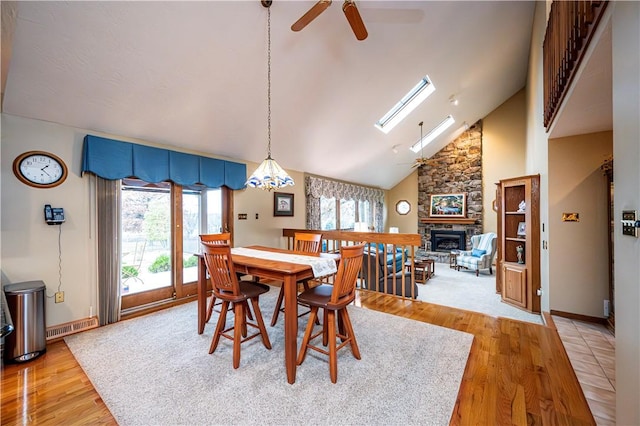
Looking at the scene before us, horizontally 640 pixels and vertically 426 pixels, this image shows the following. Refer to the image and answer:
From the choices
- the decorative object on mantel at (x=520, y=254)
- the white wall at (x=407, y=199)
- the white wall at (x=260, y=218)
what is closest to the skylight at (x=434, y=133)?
the white wall at (x=407, y=199)

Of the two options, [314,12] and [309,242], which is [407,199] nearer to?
[309,242]

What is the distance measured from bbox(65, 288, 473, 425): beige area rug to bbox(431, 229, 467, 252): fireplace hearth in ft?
18.6

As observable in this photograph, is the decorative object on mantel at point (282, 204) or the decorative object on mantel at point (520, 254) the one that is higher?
the decorative object on mantel at point (282, 204)

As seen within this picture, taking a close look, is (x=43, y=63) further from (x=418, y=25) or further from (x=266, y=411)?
(x=418, y=25)

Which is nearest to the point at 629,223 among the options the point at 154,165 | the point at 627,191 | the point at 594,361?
the point at 627,191

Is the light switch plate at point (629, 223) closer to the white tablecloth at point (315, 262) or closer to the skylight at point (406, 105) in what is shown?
the white tablecloth at point (315, 262)

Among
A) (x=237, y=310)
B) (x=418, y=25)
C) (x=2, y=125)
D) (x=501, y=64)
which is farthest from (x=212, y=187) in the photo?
(x=501, y=64)

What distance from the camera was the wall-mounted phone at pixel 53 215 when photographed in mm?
2652

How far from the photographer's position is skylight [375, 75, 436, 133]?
516 cm

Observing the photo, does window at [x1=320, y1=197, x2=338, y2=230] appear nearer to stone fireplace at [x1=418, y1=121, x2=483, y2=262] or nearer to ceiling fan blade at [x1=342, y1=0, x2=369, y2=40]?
stone fireplace at [x1=418, y1=121, x2=483, y2=262]

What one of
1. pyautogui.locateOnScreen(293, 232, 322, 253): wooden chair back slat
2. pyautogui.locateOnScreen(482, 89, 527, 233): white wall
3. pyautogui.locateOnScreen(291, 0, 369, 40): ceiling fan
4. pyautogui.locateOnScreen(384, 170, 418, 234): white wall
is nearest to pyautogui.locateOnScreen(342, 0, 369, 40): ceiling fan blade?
pyautogui.locateOnScreen(291, 0, 369, 40): ceiling fan

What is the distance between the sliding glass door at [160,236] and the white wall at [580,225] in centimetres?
478

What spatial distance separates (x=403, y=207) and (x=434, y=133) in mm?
2885

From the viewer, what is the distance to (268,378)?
6.53ft
